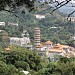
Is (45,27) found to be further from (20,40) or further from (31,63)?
(31,63)

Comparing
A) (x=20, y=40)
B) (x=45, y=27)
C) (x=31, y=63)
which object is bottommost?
(x=45, y=27)

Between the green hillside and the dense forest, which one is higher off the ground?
the dense forest

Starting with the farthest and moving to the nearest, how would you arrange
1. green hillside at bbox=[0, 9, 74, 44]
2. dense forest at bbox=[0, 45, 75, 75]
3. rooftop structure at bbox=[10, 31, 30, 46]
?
green hillside at bbox=[0, 9, 74, 44] < rooftop structure at bbox=[10, 31, 30, 46] < dense forest at bbox=[0, 45, 75, 75]

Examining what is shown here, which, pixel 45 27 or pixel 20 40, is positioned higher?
pixel 20 40

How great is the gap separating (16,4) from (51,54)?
122 ft

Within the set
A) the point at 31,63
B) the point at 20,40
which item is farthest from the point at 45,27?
the point at 31,63

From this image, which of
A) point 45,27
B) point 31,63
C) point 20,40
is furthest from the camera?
point 45,27

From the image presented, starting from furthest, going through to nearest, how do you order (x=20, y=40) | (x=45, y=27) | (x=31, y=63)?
(x=45, y=27) < (x=20, y=40) < (x=31, y=63)

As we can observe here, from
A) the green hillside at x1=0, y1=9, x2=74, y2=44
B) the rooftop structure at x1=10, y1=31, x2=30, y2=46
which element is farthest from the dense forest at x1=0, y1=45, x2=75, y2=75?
the rooftop structure at x1=10, y1=31, x2=30, y2=46

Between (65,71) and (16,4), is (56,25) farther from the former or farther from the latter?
(16,4)

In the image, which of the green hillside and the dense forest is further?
the green hillside

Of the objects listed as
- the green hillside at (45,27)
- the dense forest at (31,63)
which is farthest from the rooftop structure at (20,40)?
the dense forest at (31,63)

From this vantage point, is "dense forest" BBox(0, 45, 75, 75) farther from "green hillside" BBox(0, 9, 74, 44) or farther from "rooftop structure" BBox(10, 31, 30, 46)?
"rooftop structure" BBox(10, 31, 30, 46)

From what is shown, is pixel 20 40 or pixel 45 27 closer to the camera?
pixel 20 40
